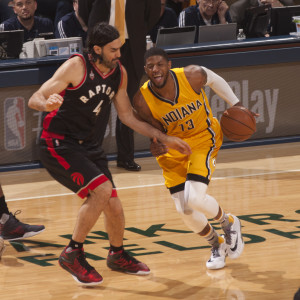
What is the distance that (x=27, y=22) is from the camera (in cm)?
995

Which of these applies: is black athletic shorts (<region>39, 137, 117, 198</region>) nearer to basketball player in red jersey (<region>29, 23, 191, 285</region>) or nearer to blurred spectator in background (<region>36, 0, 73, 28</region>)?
basketball player in red jersey (<region>29, 23, 191, 285</region>)

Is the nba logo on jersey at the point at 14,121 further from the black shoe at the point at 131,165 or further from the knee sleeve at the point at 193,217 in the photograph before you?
the knee sleeve at the point at 193,217

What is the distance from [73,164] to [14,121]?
326 cm

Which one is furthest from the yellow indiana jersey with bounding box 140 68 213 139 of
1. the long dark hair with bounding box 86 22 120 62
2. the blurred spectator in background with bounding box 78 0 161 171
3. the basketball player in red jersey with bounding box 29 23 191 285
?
the blurred spectator in background with bounding box 78 0 161 171

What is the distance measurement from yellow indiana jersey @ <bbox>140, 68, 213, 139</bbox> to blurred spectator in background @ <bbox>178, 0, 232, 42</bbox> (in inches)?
191

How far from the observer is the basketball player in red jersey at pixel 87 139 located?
5.00 metres

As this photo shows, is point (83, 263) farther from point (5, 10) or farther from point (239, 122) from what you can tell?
point (5, 10)

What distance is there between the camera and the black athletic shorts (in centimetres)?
Answer: 502

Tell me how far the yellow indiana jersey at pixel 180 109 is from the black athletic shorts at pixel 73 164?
0.59 meters

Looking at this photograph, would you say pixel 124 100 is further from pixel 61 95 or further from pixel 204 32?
pixel 204 32

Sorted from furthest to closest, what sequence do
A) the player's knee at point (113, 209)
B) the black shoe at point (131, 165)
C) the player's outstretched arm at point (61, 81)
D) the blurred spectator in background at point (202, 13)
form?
the blurred spectator in background at point (202, 13)
the black shoe at point (131, 165)
the player's knee at point (113, 209)
the player's outstretched arm at point (61, 81)

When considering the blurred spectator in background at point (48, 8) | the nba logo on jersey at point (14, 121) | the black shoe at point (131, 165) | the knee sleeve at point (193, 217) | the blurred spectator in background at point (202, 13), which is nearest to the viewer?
the knee sleeve at point (193, 217)

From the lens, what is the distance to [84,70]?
507cm

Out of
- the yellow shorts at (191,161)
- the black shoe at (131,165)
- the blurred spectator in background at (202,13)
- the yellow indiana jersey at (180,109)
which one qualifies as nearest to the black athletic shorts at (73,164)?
the yellow shorts at (191,161)
